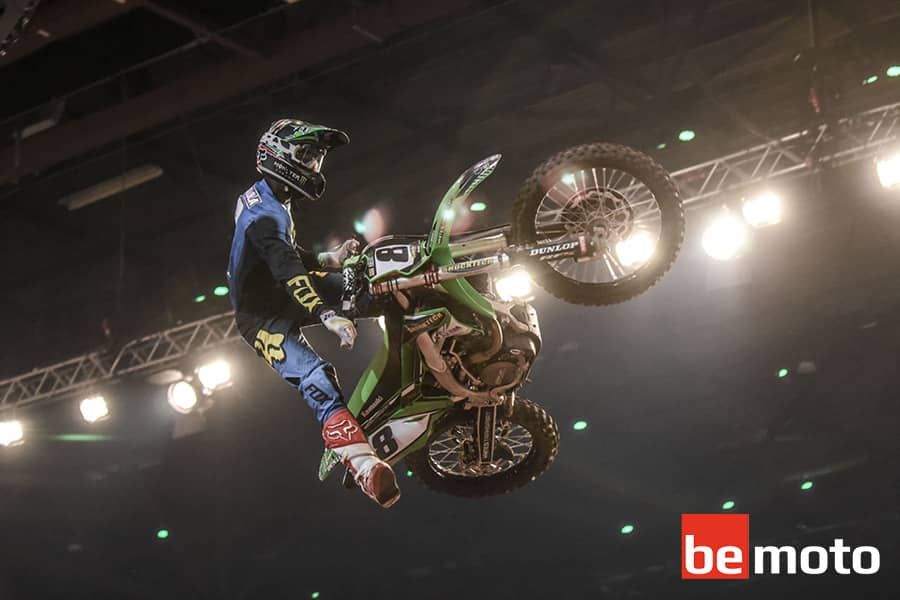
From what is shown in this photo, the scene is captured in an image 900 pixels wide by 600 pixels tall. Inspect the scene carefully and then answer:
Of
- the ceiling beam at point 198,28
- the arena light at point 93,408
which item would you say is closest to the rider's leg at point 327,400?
the ceiling beam at point 198,28

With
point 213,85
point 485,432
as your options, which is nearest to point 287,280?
point 485,432

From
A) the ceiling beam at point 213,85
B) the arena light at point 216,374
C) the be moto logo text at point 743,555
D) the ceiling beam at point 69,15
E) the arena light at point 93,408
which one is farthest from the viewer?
the be moto logo text at point 743,555

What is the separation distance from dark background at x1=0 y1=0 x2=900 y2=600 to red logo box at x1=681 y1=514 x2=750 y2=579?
0.25 m

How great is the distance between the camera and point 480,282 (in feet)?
18.9

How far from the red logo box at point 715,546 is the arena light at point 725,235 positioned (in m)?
4.09

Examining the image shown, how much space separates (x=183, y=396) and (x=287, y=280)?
6011 millimetres

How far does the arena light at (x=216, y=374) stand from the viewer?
10875 millimetres

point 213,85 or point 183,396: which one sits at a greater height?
point 213,85

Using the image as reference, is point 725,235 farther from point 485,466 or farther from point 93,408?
point 93,408

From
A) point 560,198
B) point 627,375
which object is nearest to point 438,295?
point 560,198

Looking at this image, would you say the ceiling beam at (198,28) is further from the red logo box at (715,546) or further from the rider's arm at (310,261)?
the red logo box at (715,546)

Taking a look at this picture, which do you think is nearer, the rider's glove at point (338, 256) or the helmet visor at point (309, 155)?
the helmet visor at point (309, 155)

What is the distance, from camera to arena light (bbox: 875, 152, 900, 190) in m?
9.12

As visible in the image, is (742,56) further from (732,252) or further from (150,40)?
(150,40)
